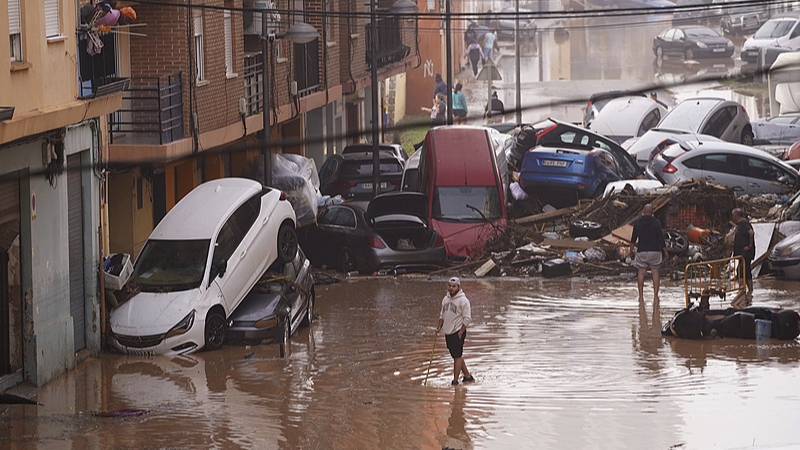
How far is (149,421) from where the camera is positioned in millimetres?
11727

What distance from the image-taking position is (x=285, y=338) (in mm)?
15508

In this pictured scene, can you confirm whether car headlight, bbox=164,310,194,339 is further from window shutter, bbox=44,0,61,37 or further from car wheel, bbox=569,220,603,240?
car wheel, bbox=569,220,603,240

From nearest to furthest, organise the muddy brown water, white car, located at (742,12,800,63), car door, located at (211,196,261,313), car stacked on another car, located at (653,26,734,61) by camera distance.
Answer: the muddy brown water < car door, located at (211,196,261,313) < white car, located at (742,12,800,63) < car stacked on another car, located at (653,26,734,61)

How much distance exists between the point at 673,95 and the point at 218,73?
3677 centimetres

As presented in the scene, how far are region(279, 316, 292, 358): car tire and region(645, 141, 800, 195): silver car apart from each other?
13786mm

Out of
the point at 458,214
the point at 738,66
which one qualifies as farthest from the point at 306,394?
the point at 738,66

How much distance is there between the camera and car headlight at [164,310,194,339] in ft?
48.7

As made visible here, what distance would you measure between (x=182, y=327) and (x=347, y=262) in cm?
719

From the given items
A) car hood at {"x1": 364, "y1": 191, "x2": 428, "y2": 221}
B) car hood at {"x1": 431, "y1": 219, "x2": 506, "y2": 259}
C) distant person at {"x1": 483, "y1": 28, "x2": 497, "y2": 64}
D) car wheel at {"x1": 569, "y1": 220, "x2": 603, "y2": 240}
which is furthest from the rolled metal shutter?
distant person at {"x1": 483, "y1": 28, "x2": 497, "y2": 64}

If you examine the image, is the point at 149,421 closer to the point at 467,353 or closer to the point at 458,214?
the point at 467,353

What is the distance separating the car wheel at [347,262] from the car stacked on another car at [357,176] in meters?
6.75

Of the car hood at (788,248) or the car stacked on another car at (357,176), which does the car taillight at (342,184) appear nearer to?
the car stacked on another car at (357,176)

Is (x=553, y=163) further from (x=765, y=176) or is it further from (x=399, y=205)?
(x=765, y=176)

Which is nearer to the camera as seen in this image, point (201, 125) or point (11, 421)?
point (11, 421)
